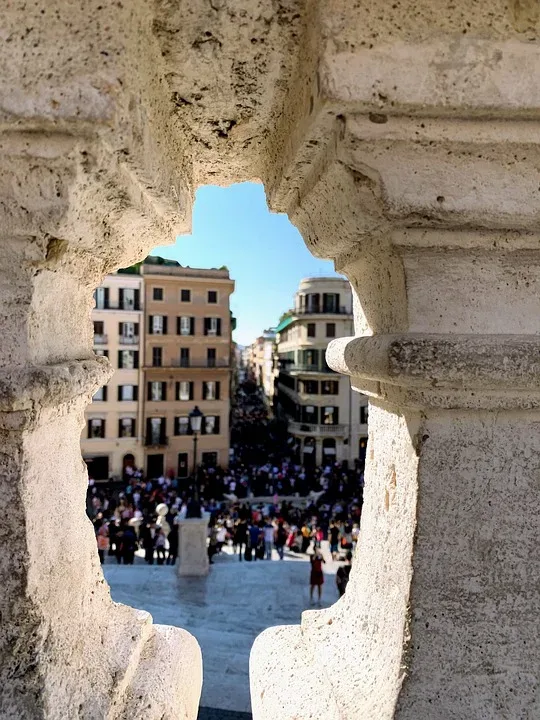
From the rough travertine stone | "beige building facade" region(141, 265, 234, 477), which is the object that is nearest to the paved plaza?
the rough travertine stone

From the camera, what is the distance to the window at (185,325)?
2856 cm

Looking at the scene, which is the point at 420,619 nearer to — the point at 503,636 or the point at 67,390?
the point at 503,636

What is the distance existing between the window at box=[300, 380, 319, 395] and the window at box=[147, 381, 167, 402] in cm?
951

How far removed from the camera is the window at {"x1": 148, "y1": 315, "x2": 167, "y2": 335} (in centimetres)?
2812

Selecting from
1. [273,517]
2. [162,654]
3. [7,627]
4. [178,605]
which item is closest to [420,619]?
[162,654]

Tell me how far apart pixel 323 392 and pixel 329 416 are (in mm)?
1520

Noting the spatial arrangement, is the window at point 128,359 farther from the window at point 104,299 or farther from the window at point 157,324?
the window at point 104,299

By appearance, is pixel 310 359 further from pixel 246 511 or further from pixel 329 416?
pixel 246 511

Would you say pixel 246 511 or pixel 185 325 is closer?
pixel 246 511

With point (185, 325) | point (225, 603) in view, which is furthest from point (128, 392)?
point (225, 603)

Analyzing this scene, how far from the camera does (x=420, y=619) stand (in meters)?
1.12

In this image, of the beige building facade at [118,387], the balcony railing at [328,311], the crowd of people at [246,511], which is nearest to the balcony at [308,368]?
the balcony railing at [328,311]

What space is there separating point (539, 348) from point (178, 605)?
926cm

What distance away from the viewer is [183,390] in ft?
93.5
